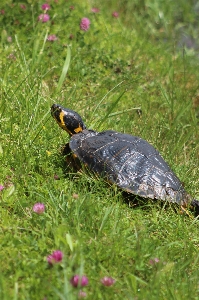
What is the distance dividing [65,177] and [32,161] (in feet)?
0.93

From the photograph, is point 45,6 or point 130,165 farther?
point 45,6

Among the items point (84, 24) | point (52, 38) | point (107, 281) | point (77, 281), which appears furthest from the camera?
point (84, 24)

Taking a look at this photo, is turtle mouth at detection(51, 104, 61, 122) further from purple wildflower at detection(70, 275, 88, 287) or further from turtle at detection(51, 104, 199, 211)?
purple wildflower at detection(70, 275, 88, 287)

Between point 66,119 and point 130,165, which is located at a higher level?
point 66,119

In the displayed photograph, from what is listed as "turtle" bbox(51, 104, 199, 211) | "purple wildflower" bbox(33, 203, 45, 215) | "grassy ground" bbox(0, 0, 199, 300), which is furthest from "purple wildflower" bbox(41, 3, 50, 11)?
"purple wildflower" bbox(33, 203, 45, 215)

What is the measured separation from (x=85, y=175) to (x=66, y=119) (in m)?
0.61

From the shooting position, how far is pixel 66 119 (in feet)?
13.3

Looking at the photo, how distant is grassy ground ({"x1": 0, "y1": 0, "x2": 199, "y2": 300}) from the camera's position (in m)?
2.82

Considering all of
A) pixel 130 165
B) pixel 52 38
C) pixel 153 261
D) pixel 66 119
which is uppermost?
pixel 52 38

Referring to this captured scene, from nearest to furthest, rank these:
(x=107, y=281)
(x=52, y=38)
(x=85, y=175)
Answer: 1. (x=107, y=281)
2. (x=85, y=175)
3. (x=52, y=38)

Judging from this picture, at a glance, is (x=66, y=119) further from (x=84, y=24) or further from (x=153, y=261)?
(x=84, y=24)

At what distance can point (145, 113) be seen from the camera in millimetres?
5191

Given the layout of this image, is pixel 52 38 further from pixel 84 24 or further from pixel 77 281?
pixel 77 281

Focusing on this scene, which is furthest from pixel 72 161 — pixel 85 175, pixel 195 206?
pixel 195 206
